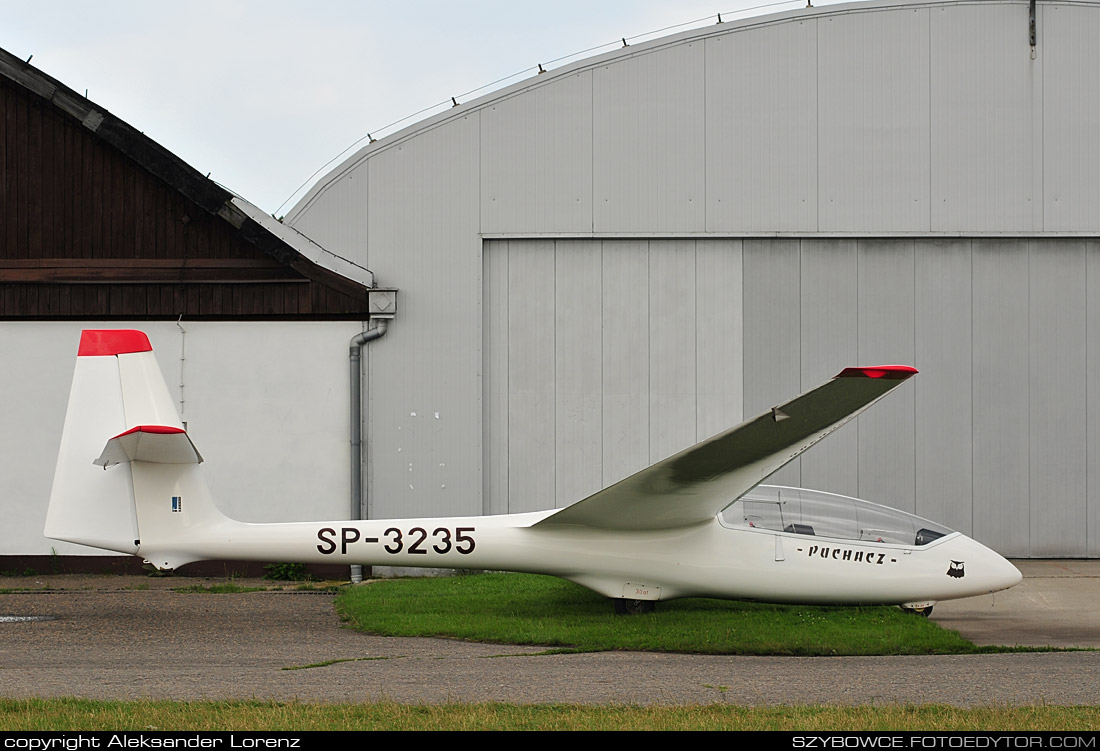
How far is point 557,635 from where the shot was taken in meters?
10.8

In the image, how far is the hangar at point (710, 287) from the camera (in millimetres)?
15930

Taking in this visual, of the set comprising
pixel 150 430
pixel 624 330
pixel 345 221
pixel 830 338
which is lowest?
pixel 150 430

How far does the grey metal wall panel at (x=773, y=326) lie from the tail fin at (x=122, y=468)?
8406 millimetres

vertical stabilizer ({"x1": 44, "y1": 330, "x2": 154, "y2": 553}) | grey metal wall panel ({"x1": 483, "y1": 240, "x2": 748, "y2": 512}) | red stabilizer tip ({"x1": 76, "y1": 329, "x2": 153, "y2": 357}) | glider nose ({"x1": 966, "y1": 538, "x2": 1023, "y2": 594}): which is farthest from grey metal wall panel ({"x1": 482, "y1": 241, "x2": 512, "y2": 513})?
glider nose ({"x1": 966, "y1": 538, "x2": 1023, "y2": 594})

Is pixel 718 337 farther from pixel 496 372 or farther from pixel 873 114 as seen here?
pixel 873 114

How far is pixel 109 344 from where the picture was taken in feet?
37.6

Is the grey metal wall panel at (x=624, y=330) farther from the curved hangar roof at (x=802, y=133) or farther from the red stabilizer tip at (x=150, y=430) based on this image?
the red stabilizer tip at (x=150, y=430)

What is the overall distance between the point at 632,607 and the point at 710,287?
6265mm

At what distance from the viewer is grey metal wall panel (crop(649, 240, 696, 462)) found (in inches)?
636

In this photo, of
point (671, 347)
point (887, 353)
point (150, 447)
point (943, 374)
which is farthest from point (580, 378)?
point (150, 447)

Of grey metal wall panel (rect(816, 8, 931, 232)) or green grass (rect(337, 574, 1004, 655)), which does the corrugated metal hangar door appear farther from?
green grass (rect(337, 574, 1004, 655))

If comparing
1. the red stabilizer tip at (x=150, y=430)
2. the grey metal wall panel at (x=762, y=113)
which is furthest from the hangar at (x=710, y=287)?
the red stabilizer tip at (x=150, y=430)

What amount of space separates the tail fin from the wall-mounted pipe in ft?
14.1

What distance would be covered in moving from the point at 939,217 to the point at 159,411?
1145 centimetres
